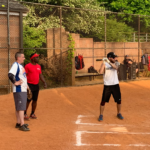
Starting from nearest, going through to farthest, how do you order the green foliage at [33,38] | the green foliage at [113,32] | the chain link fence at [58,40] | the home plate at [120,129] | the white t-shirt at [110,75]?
the home plate at [120,129]
the white t-shirt at [110,75]
the chain link fence at [58,40]
the green foliage at [33,38]
the green foliage at [113,32]

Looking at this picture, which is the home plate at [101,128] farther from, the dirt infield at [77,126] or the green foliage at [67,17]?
the green foliage at [67,17]

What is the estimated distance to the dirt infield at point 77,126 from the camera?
18.9 feet

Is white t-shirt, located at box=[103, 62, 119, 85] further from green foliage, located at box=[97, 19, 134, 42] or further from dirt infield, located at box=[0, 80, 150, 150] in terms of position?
green foliage, located at box=[97, 19, 134, 42]

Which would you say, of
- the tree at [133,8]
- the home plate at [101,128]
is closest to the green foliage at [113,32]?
the tree at [133,8]

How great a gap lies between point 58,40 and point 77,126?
376 inches

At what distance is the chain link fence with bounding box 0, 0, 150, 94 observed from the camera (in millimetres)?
11984

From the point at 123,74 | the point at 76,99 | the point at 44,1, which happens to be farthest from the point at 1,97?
the point at 44,1

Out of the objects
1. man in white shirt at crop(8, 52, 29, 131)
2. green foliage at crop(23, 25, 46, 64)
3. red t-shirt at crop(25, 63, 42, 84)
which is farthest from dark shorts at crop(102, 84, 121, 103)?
green foliage at crop(23, 25, 46, 64)

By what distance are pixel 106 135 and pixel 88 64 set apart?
554 inches

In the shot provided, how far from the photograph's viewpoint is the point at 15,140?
5977mm

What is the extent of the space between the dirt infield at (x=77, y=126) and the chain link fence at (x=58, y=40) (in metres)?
2.43

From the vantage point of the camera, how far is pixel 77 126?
7305mm

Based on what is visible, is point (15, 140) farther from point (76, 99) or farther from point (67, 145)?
point (76, 99)

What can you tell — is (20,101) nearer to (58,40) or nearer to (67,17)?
(58,40)
